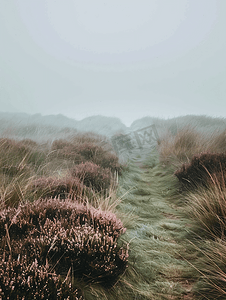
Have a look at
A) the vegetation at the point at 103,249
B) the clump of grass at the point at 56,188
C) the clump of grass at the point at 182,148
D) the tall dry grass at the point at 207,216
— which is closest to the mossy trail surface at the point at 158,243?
the vegetation at the point at 103,249

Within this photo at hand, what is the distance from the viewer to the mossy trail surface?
195cm

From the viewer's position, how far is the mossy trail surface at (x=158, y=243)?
195 cm

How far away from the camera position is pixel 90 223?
Result: 7.48 feet

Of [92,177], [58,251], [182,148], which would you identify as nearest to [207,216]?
[58,251]

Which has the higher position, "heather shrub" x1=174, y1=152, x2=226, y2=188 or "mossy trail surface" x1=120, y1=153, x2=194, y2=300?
"heather shrub" x1=174, y1=152, x2=226, y2=188

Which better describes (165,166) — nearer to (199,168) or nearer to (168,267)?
(199,168)

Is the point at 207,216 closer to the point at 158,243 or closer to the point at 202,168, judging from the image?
the point at 158,243

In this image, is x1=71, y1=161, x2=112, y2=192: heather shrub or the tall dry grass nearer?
the tall dry grass

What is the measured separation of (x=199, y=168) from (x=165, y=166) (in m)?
2.39

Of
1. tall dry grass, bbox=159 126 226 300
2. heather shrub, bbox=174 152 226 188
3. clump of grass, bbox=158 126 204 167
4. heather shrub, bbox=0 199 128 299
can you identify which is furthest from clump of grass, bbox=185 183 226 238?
clump of grass, bbox=158 126 204 167

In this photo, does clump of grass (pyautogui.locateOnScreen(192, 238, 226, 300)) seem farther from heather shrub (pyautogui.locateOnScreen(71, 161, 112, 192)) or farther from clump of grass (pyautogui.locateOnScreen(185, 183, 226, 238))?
heather shrub (pyautogui.locateOnScreen(71, 161, 112, 192))

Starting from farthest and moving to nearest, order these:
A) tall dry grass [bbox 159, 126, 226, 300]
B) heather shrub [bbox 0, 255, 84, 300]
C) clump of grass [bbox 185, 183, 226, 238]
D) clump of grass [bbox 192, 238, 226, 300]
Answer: clump of grass [bbox 185, 183, 226, 238] → tall dry grass [bbox 159, 126, 226, 300] → clump of grass [bbox 192, 238, 226, 300] → heather shrub [bbox 0, 255, 84, 300]

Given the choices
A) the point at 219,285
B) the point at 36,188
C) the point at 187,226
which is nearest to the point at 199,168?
the point at 187,226

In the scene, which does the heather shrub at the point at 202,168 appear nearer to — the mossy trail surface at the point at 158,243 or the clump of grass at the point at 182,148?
the mossy trail surface at the point at 158,243
